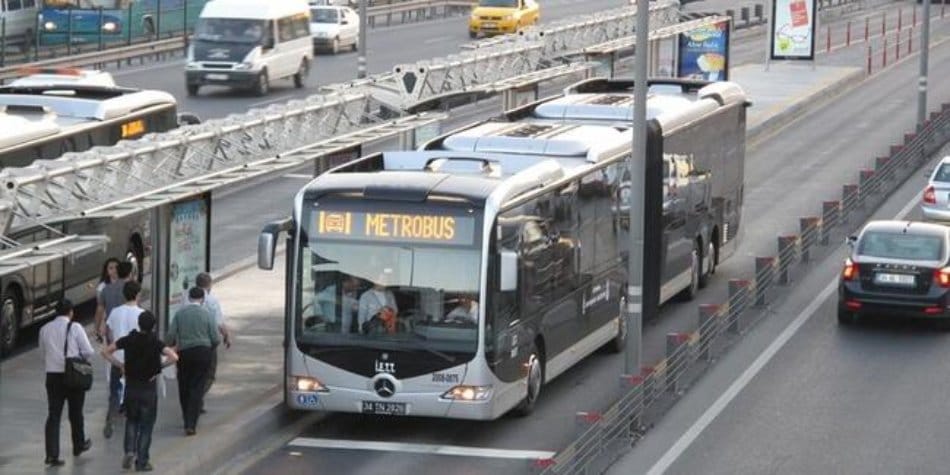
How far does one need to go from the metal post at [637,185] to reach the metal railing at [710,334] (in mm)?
381

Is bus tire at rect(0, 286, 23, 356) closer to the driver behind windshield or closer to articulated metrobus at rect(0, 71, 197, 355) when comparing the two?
articulated metrobus at rect(0, 71, 197, 355)

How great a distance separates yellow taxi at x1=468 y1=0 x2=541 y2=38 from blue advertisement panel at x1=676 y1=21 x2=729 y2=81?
830 inches

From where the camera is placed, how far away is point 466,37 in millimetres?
78625

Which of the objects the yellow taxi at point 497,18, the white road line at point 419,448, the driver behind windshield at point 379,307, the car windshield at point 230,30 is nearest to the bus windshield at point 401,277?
the driver behind windshield at point 379,307

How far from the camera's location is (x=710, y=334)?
26.5 meters

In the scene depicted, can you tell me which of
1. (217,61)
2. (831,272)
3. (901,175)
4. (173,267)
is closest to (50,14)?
(217,61)

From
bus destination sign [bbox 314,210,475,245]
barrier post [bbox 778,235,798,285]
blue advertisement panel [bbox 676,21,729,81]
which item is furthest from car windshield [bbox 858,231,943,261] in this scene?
blue advertisement panel [bbox 676,21,729,81]

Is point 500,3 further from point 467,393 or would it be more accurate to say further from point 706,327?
point 467,393

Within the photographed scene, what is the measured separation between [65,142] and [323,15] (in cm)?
4336

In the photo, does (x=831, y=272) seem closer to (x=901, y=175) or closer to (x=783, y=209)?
(x=783, y=209)

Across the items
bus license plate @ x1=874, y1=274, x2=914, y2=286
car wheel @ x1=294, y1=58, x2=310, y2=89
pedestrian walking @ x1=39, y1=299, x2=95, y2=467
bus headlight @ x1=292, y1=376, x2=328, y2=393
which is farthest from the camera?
car wheel @ x1=294, y1=58, x2=310, y2=89

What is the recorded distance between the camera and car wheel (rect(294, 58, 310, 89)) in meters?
60.9

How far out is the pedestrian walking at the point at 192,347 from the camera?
2147 cm

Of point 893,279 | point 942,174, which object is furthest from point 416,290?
point 942,174
